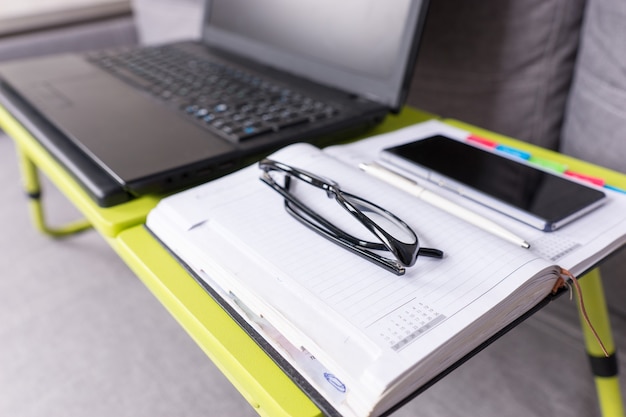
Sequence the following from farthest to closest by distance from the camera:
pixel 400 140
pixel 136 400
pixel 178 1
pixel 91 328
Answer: pixel 178 1, pixel 91 328, pixel 136 400, pixel 400 140

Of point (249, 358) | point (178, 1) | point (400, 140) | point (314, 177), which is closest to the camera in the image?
point (249, 358)

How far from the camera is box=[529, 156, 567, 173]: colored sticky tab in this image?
0.54 metres

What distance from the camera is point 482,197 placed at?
469 millimetres

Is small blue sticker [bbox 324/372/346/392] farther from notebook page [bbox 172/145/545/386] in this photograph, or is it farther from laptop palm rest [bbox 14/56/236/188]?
laptop palm rest [bbox 14/56/236/188]

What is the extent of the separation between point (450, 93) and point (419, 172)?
1.39 feet

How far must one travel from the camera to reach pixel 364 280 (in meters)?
0.34

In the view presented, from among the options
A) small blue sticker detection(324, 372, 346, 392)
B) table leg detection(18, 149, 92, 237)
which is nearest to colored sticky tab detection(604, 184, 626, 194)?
small blue sticker detection(324, 372, 346, 392)

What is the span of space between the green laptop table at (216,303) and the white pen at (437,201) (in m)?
0.17

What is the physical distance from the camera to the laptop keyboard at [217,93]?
57 centimetres

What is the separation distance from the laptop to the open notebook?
3.1 inches

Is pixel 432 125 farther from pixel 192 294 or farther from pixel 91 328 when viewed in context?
pixel 91 328

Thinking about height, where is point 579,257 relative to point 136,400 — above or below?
above

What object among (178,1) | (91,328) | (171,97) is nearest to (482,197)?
(171,97)

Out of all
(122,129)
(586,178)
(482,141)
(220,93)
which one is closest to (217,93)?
(220,93)
